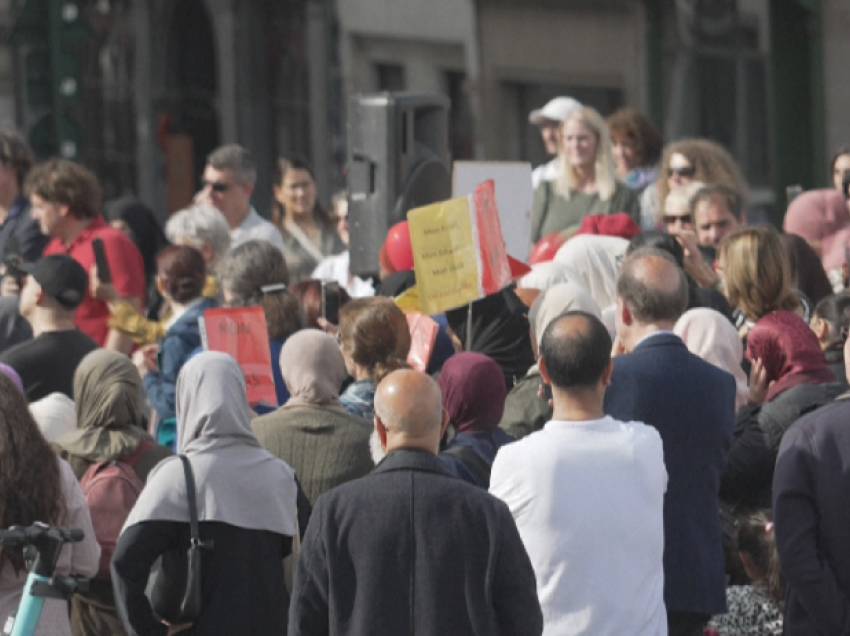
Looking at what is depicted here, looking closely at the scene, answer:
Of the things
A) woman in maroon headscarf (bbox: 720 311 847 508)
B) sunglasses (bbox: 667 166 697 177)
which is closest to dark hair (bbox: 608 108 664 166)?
sunglasses (bbox: 667 166 697 177)

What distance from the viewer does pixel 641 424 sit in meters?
6.00

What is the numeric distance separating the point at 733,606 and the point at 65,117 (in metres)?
12.3

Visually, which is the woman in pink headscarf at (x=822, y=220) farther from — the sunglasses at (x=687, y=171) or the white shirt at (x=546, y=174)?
the white shirt at (x=546, y=174)

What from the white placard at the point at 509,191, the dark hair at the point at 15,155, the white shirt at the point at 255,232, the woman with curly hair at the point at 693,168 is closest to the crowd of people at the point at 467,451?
the white placard at the point at 509,191

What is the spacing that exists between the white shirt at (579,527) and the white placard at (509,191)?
3.44 m

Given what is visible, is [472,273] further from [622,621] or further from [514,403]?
[622,621]

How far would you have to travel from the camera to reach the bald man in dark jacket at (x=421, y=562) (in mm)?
5324

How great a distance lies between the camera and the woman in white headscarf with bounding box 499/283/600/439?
24.5 ft

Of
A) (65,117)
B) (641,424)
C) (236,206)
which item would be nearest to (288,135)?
(65,117)

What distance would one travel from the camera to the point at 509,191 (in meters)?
9.25

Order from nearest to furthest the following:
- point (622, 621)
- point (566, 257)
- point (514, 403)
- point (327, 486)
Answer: point (622, 621), point (327, 486), point (514, 403), point (566, 257)

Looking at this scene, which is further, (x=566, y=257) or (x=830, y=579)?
(x=566, y=257)

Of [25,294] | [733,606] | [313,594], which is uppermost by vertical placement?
[25,294]

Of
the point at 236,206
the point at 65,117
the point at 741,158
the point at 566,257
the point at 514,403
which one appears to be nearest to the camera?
the point at 514,403
